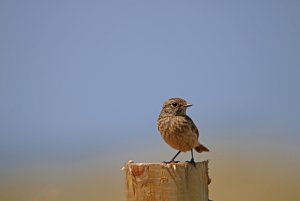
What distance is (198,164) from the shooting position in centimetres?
321

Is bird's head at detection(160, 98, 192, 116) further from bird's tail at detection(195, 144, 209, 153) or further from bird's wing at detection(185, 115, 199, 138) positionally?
bird's tail at detection(195, 144, 209, 153)

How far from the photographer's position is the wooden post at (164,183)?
295cm

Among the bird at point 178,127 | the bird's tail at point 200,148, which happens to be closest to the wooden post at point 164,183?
the bird at point 178,127

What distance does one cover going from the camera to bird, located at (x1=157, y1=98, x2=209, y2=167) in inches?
213

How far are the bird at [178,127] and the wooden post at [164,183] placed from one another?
2.17 meters

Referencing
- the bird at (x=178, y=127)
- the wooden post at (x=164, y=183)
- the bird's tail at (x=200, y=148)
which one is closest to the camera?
the wooden post at (x=164, y=183)

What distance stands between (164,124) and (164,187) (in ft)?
8.78

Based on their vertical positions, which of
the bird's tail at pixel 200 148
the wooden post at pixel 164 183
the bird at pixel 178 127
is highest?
the bird at pixel 178 127

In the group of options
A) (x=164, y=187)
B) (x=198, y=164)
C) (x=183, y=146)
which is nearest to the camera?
(x=164, y=187)

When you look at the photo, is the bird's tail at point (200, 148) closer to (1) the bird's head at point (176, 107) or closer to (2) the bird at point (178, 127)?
(2) the bird at point (178, 127)

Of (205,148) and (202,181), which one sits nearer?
(202,181)

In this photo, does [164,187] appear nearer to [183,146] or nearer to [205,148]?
[183,146]

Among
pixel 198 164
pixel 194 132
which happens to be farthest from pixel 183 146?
pixel 198 164

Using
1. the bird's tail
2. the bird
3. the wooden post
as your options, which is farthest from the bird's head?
the wooden post
